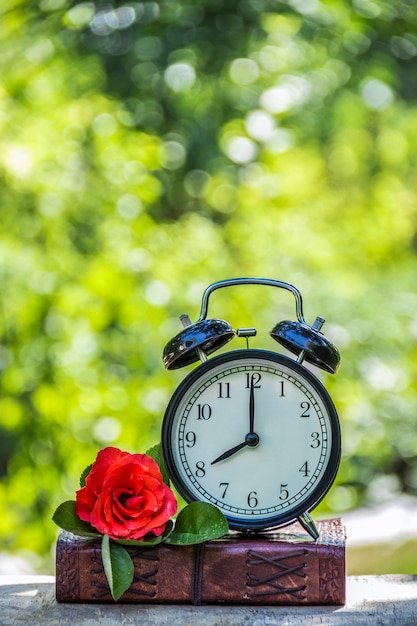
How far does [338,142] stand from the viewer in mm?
6066

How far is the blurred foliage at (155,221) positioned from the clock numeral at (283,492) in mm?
1359

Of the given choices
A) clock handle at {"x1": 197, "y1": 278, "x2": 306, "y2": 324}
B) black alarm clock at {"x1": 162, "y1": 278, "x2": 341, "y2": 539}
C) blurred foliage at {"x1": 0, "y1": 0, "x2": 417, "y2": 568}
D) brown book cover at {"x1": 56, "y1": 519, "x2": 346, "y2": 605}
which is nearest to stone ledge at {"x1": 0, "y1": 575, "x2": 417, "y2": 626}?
brown book cover at {"x1": 56, "y1": 519, "x2": 346, "y2": 605}

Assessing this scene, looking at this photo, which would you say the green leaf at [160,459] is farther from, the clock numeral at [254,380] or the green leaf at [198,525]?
the clock numeral at [254,380]

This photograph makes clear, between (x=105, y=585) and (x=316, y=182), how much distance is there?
15.7 feet

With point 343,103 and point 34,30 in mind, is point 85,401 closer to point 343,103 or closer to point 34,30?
point 34,30

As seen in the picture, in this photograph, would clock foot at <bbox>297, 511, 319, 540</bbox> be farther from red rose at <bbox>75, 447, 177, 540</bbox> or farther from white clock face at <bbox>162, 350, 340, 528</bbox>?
red rose at <bbox>75, 447, 177, 540</bbox>

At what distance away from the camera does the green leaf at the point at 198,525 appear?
120 cm

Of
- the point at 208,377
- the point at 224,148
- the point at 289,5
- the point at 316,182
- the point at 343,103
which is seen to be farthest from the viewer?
the point at 316,182

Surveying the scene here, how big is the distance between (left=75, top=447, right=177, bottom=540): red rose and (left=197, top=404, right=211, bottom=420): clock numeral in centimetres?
11

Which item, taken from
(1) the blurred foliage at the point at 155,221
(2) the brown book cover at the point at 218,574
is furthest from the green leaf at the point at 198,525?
(1) the blurred foliage at the point at 155,221

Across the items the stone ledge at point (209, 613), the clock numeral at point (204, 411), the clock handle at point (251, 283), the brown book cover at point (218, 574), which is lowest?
the stone ledge at point (209, 613)

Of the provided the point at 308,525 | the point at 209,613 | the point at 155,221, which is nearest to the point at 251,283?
the point at 308,525

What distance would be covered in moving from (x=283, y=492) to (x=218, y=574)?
6.3 inches

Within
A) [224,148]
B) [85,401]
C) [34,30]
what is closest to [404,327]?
[224,148]
